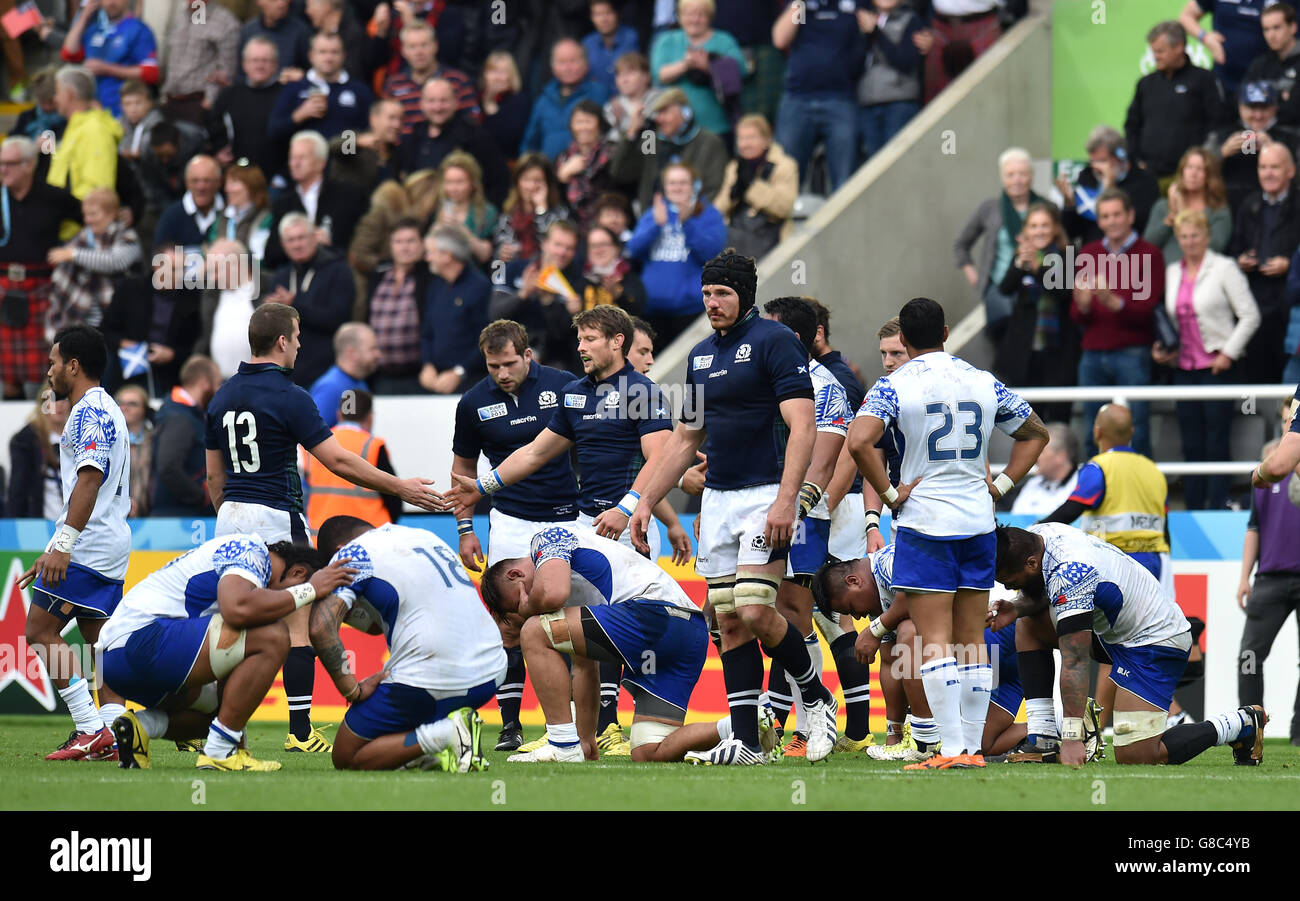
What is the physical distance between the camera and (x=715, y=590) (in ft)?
31.1

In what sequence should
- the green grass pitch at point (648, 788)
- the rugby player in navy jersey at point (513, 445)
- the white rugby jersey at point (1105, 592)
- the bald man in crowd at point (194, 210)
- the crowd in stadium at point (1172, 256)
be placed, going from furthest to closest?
the bald man in crowd at point (194, 210), the crowd in stadium at point (1172, 256), the rugby player in navy jersey at point (513, 445), the white rugby jersey at point (1105, 592), the green grass pitch at point (648, 788)

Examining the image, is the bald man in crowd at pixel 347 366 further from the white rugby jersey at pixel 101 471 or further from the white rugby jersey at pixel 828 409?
the white rugby jersey at pixel 828 409

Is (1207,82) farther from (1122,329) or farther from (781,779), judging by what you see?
(781,779)

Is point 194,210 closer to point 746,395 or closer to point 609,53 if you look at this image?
point 609,53

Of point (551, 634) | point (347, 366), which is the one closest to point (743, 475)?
point (551, 634)

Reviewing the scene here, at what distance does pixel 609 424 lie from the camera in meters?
11.0

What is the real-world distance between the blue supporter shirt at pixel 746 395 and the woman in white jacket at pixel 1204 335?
231 inches

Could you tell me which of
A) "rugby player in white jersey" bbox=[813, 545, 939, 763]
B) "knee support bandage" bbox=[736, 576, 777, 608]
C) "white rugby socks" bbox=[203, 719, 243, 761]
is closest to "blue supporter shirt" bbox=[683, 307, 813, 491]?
"knee support bandage" bbox=[736, 576, 777, 608]

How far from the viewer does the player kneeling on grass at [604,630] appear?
9.55 meters

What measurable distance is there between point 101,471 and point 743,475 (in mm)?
3701

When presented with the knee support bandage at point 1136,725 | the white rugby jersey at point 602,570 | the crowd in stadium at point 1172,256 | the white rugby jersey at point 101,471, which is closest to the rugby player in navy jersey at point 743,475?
the white rugby jersey at point 602,570

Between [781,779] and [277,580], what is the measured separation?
9.02 feet

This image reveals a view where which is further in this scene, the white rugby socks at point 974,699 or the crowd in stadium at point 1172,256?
the crowd in stadium at point 1172,256

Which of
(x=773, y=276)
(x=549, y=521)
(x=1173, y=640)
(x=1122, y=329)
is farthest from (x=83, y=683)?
(x=1122, y=329)
